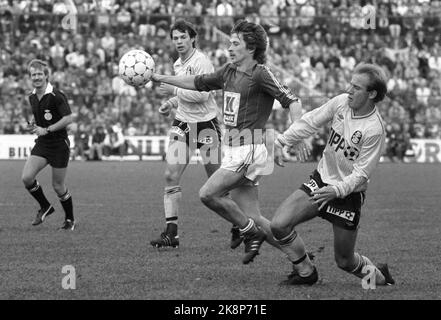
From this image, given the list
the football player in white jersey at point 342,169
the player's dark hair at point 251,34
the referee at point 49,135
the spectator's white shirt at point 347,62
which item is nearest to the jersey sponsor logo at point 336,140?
the football player in white jersey at point 342,169

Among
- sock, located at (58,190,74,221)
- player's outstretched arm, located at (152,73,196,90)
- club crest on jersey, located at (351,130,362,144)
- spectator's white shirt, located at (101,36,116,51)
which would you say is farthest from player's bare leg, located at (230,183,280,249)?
spectator's white shirt, located at (101,36,116,51)

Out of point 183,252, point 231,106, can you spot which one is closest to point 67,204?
point 183,252

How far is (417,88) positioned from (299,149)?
2733 cm

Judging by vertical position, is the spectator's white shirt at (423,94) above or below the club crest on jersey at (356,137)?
below

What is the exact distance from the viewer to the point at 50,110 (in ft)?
38.3

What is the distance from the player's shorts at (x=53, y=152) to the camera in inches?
459

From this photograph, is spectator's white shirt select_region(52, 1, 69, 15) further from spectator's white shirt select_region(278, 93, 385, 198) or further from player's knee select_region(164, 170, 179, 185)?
spectator's white shirt select_region(278, 93, 385, 198)

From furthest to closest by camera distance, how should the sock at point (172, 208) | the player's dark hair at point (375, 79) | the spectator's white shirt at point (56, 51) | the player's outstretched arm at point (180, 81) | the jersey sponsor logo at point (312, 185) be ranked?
the spectator's white shirt at point (56, 51) → the sock at point (172, 208) → the player's outstretched arm at point (180, 81) → the jersey sponsor logo at point (312, 185) → the player's dark hair at point (375, 79)

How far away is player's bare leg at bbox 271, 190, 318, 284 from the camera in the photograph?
7.42 meters

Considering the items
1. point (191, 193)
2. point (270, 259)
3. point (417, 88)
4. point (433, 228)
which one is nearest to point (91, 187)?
point (191, 193)

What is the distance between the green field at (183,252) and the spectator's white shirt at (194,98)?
1426 millimetres

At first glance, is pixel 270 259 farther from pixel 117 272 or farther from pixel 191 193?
pixel 191 193

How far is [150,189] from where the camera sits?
18.5 metres

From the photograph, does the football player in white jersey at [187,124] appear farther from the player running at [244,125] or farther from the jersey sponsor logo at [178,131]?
the player running at [244,125]
